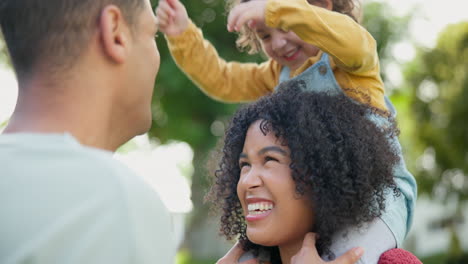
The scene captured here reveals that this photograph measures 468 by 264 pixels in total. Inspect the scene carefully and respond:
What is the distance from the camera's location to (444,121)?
1795 cm

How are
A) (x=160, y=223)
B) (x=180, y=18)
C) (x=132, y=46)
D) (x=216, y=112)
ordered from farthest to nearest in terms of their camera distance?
(x=216, y=112) → (x=180, y=18) → (x=132, y=46) → (x=160, y=223)

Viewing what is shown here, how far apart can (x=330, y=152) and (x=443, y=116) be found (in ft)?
53.5

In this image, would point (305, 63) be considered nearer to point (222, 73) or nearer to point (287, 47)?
point (287, 47)

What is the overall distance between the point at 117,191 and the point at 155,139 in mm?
16618

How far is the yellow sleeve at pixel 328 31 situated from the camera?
275 cm

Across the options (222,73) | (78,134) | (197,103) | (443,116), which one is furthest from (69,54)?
(443,116)

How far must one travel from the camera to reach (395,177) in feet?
9.33

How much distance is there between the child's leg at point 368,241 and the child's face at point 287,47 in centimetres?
101

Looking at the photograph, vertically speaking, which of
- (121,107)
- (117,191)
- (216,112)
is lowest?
(216,112)

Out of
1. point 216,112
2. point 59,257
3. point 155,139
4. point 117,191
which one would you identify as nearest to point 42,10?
point 117,191

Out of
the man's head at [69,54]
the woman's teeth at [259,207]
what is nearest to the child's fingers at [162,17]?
the woman's teeth at [259,207]

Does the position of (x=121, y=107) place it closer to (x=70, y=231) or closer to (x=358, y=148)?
(x=70, y=231)

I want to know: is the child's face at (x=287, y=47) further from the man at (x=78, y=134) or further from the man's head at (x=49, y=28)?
the man's head at (x=49, y=28)

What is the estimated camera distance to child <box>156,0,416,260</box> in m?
2.76
